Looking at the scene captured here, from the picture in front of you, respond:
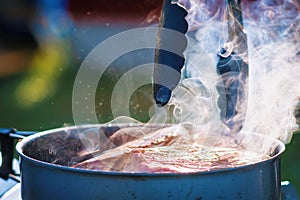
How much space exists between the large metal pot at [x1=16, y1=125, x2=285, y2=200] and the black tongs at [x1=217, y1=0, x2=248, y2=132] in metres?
0.24

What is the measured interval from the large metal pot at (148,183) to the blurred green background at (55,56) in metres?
2.57

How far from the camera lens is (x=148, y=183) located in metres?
1.01

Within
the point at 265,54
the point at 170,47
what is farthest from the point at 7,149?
the point at 265,54

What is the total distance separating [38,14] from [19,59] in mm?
1201

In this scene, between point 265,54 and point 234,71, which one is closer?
point 234,71

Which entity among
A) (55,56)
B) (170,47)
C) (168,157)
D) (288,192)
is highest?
(170,47)

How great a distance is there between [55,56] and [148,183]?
6.73m

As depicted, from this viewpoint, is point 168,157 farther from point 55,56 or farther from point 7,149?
point 55,56

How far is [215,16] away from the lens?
1.91 metres

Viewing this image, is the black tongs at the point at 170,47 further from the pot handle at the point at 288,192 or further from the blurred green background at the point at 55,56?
the blurred green background at the point at 55,56

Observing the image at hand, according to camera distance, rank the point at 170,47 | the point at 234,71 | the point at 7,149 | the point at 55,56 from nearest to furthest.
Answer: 1. the point at 170,47
2. the point at 234,71
3. the point at 7,149
4. the point at 55,56

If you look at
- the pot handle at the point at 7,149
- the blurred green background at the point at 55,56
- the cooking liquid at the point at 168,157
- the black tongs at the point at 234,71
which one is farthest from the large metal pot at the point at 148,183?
the blurred green background at the point at 55,56

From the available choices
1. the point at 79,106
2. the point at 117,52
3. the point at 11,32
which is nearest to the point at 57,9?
the point at 11,32

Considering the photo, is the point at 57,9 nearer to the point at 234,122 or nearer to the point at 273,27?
the point at 273,27
